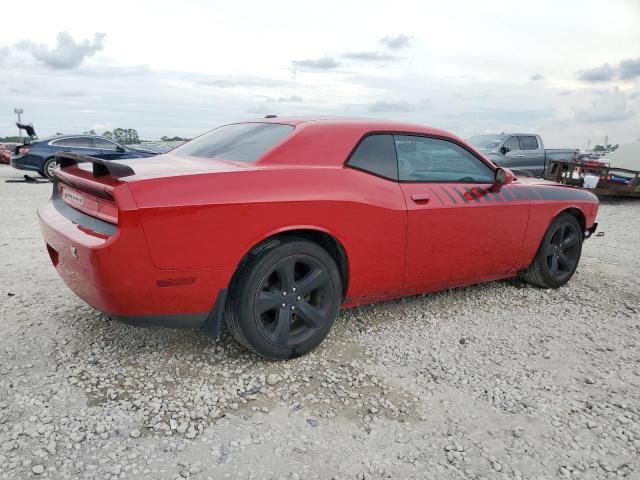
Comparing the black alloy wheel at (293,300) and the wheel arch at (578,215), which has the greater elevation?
the wheel arch at (578,215)

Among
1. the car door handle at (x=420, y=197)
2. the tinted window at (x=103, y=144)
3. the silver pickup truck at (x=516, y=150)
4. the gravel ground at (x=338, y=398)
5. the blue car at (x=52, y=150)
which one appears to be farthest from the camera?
the tinted window at (x=103, y=144)

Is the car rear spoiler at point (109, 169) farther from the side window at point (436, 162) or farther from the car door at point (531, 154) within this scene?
the car door at point (531, 154)

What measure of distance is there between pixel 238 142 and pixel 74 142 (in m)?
12.6

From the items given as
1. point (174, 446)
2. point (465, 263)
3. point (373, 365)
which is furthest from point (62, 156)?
point (465, 263)

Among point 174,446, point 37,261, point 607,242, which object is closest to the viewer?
point 174,446

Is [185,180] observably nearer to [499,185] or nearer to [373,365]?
[373,365]

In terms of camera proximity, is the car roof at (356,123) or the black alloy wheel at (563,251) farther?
the black alloy wheel at (563,251)

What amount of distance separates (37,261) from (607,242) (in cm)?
727

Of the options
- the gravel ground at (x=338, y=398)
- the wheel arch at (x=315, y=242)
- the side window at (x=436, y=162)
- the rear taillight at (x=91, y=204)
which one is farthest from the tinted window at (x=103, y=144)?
the wheel arch at (x=315, y=242)

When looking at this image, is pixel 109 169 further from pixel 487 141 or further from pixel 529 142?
pixel 529 142

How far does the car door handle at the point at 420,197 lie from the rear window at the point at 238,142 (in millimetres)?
930

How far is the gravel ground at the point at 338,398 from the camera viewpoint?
217 centimetres

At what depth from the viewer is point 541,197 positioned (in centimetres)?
438

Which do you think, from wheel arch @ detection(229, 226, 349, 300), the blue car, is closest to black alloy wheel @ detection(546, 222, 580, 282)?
wheel arch @ detection(229, 226, 349, 300)
